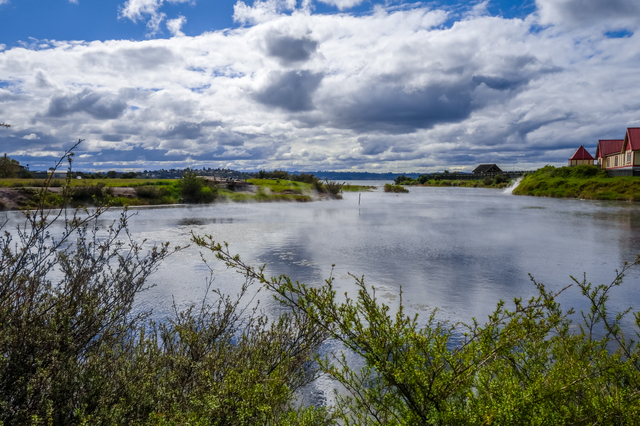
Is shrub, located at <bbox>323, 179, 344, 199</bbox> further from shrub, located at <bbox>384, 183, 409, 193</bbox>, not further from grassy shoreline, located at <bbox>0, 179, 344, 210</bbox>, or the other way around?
shrub, located at <bbox>384, 183, 409, 193</bbox>

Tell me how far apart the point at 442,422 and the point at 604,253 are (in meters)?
13.5

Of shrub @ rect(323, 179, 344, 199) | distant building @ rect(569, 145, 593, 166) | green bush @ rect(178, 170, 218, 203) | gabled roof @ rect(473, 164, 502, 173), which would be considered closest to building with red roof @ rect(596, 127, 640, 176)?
distant building @ rect(569, 145, 593, 166)

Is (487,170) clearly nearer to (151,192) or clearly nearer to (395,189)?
(395,189)

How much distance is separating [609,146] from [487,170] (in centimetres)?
7086

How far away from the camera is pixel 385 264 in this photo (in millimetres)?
11328

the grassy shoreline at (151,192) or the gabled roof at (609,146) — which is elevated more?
the gabled roof at (609,146)

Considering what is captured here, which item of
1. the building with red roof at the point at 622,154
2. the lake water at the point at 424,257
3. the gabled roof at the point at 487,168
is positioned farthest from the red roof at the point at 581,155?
the gabled roof at the point at 487,168

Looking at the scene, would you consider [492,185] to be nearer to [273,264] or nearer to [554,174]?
[554,174]

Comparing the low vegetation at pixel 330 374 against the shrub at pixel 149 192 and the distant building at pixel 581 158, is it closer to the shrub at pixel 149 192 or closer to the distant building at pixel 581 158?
the shrub at pixel 149 192

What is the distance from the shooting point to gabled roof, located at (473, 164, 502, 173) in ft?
403

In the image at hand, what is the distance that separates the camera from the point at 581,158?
62938mm

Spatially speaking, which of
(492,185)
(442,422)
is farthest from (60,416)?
(492,185)

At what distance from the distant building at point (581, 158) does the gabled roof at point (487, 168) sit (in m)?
58.9

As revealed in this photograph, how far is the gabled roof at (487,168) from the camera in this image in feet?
403
